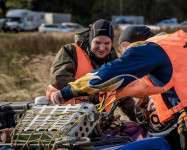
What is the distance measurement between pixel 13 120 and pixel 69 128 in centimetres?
158

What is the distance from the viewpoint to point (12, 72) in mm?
11070

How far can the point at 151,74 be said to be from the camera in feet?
8.92

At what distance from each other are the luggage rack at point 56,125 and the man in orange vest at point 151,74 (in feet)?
0.40

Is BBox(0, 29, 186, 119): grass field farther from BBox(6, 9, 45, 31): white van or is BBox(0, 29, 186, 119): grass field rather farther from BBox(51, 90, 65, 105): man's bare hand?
BBox(6, 9, 45, 31): white van

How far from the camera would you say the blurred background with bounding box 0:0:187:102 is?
9594 mm

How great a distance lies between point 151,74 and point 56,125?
0.86 meters

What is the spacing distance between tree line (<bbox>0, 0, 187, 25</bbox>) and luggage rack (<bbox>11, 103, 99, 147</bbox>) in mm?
43864

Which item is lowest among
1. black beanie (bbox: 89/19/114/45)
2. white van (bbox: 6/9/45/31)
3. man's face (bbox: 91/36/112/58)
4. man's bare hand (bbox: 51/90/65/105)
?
white van (bbox: 6/9/45/31)

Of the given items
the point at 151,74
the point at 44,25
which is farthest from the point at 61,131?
the point at 44,25

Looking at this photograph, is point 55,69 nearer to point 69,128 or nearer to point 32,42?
point 69,128

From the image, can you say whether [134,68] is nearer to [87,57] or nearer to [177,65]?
[177,65]

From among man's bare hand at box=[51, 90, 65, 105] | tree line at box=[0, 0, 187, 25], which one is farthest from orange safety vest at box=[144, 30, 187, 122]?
tree line at box=[0, 0, 187, 25]

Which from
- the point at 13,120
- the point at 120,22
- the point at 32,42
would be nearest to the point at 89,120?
the point at 13,120

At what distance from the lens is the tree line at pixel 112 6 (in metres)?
47.6
